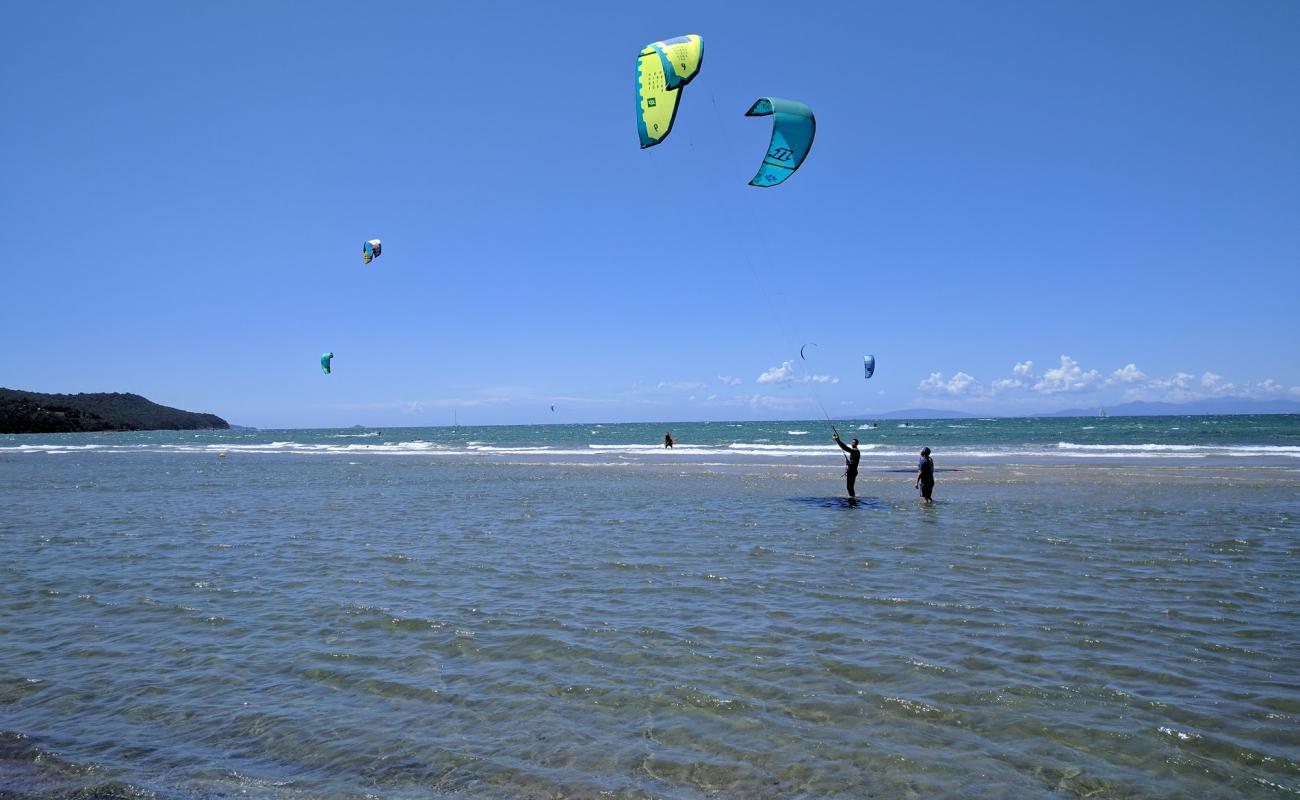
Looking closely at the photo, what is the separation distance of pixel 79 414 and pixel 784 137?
17244 cm

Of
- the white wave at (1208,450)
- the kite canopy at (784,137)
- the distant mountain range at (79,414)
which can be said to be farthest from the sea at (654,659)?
the distant mountain range at (79,414)

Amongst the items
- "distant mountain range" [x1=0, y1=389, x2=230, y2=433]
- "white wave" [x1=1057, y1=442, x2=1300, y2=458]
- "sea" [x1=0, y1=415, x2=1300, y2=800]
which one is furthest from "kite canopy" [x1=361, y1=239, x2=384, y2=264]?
"distant mountain range" [x1=0, y1=389, x2=230, y2=433]

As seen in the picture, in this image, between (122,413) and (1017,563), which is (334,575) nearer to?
A: (1017,563)

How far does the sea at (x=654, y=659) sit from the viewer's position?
14.7ft

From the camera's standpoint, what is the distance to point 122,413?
6649 inches

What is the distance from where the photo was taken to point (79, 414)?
146 metres

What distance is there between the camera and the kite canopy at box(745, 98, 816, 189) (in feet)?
46.2

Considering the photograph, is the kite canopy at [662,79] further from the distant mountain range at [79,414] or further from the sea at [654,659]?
the distant mountain range at [79,414]

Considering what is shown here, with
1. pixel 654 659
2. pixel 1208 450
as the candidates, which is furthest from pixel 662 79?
pixel 1208 450

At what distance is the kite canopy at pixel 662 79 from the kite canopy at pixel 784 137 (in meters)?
1.98

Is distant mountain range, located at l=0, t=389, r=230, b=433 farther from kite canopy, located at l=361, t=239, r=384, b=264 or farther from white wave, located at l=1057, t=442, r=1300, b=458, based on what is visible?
white wave, located at l=1057, t=442, r=1300, b=458

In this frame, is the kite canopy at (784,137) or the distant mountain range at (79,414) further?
the distant mountain range at (79,414)

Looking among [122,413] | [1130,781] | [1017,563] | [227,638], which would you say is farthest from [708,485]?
[122,413]

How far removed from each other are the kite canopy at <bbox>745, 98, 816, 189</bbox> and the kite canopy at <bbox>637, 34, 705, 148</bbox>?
1.98m
